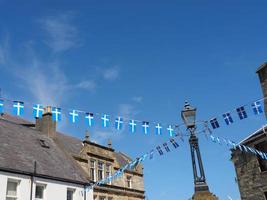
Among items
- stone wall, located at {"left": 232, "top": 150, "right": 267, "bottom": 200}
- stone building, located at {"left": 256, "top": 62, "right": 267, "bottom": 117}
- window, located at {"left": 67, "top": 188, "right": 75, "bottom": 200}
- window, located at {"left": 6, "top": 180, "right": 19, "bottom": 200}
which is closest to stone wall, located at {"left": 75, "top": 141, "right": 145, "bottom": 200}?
window, located at {"left": 67, "top": 188, "right": 75, "bottom": 200}

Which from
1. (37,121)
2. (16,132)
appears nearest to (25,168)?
(16,132)

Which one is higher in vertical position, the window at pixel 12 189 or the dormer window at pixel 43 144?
the dormer window at pixel 43 144

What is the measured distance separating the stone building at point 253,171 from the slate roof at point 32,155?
36.4 ft

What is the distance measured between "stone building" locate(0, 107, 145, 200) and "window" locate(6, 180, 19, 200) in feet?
0.54

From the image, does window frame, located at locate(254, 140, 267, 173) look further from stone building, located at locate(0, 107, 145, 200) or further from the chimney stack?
the chimney stack

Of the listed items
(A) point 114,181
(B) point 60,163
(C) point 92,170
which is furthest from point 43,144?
(A) point 114,181

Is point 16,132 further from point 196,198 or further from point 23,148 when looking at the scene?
point 196,198

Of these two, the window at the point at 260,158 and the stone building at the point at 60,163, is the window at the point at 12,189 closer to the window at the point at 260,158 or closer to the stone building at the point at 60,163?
the stone building at the point at 60,163

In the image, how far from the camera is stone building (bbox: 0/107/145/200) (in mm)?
22891

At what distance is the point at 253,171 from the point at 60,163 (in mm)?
13539

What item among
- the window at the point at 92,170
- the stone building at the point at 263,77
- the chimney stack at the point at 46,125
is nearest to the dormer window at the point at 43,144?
the chimney stack at the point at 46,125

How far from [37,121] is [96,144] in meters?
5.53

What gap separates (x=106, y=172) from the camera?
31.1 m

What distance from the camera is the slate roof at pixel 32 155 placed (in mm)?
22719
